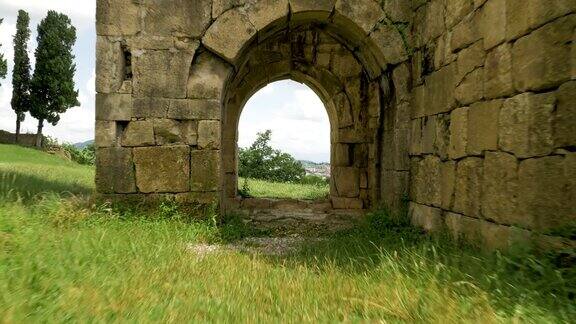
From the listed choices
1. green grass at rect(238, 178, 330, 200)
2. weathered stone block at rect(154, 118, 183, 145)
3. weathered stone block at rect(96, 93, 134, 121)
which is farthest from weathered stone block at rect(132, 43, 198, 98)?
green grass at rect(238, 178, 330, 200)

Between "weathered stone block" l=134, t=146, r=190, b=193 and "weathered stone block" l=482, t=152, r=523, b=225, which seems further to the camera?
"weathered stone block" l=134, t=146, r=190, b=193

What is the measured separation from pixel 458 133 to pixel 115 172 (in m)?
3.66

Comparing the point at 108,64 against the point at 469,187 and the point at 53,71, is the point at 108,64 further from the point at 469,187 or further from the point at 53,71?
the point at 53,71

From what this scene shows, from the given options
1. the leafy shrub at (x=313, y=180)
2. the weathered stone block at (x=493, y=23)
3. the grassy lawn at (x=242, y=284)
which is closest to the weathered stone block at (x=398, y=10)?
the weathered stone block at (x=493, y=23)

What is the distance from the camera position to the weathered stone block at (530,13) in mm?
2842

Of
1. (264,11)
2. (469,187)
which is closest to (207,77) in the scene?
(264,11)

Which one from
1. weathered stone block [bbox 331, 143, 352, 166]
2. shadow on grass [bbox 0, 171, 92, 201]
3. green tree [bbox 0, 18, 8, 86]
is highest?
green tree [bbox 0, 18, 8, 86]

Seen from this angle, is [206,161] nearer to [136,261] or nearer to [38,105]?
[136,261]

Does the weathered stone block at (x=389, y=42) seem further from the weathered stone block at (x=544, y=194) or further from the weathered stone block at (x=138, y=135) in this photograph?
the weathered stone block at (x=138, y=135)

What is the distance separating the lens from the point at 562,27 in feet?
9.27

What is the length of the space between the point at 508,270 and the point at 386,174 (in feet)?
10.2

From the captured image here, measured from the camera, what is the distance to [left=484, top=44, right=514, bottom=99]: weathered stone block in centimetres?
338

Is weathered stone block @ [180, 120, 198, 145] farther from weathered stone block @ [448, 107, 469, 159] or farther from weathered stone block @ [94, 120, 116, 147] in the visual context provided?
weathered stone block @ [448, 107, 469, 159]

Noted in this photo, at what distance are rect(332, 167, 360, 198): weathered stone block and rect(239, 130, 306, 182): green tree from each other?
7353mm
